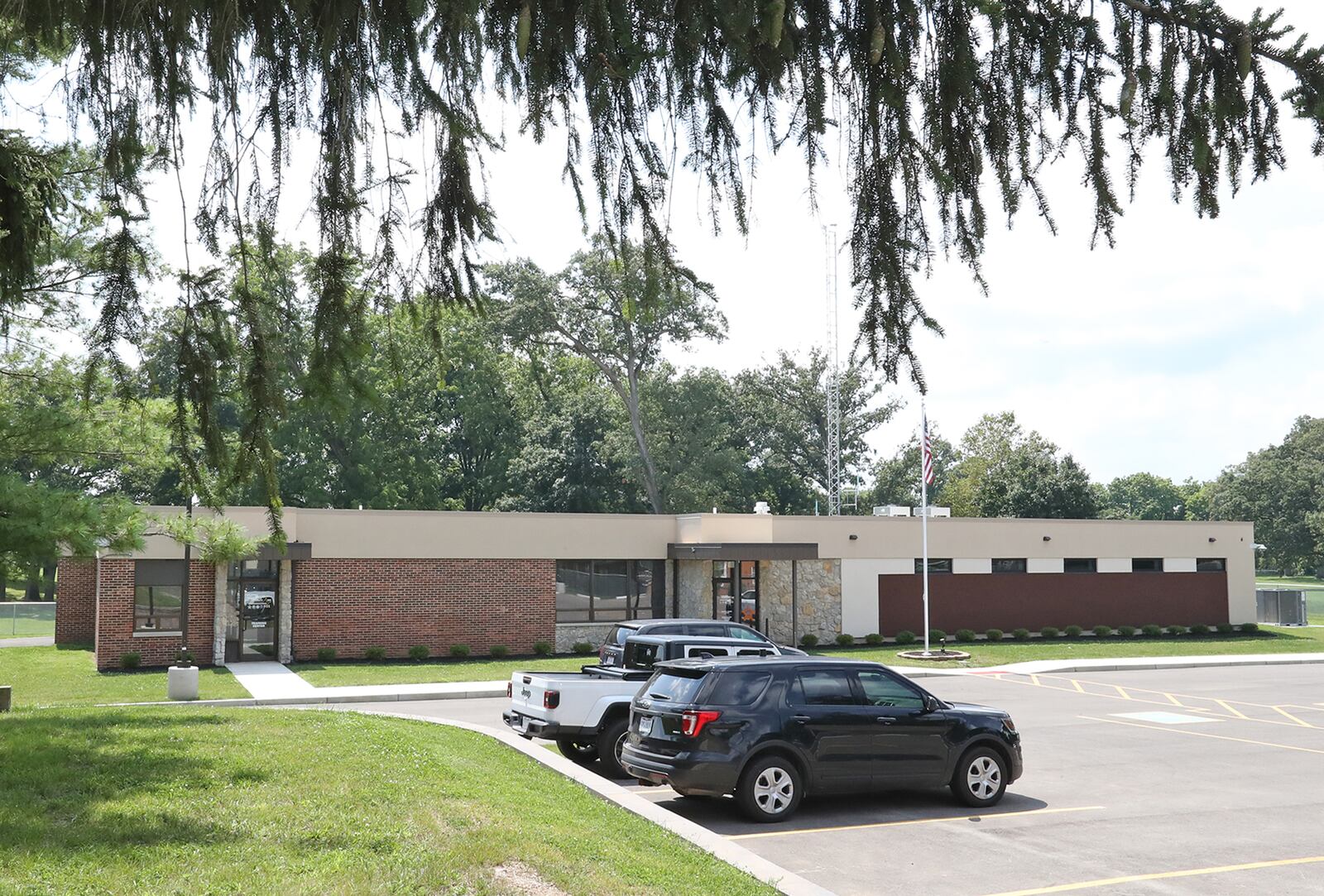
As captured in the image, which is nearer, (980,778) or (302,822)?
(302,822)

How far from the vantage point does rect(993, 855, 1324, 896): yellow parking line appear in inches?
368

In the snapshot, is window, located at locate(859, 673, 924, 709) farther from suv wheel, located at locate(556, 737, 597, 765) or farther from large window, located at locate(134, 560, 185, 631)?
large window, located at locate(134, 560, 185, 631)

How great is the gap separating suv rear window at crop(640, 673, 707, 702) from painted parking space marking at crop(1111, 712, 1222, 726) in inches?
459

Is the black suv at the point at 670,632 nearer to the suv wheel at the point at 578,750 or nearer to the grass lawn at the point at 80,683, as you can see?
the suv wheel at the point at 578,750

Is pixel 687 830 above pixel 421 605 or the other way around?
the other way around

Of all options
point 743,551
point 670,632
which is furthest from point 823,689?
point 743,551

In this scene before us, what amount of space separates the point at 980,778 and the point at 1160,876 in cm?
318

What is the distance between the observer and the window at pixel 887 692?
513 inches

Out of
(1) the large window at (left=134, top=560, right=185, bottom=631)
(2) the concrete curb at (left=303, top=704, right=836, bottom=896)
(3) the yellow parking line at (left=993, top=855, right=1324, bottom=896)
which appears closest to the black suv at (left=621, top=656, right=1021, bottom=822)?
(2) the concrete curb at (left=303, top=704, right=836, bottom=896)

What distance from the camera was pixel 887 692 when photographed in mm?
13125

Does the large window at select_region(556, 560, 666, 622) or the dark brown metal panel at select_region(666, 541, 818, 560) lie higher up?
the dark brown metal panel at select_region(666, 541, 818, 560)

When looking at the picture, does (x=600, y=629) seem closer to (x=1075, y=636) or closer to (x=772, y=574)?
(x=772, y=574)

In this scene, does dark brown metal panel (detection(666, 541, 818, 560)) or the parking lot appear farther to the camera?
dark brown metal panel (detection(666, 541, 818, 560))

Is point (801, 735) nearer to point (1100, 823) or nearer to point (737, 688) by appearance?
point (737, 688)
